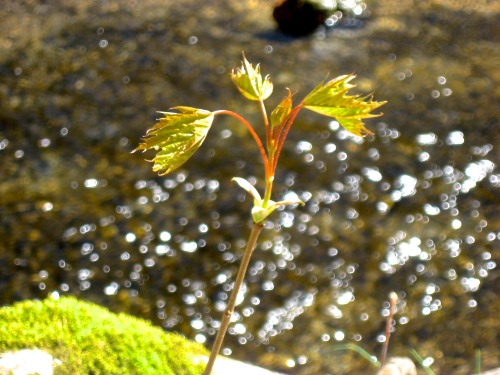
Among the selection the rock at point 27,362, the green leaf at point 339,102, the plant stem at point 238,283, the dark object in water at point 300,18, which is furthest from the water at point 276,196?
the green leaf at point 339,102

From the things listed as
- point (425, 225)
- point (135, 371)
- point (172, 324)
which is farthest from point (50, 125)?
point (135, 371)

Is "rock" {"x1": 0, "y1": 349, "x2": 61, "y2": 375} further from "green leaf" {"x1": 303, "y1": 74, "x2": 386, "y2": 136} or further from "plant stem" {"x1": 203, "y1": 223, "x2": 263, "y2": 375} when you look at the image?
"green leaf" {"x1": 303, "y1": 74, "x2": 386, "y2": 136}

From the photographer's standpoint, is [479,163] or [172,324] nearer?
[172,324]

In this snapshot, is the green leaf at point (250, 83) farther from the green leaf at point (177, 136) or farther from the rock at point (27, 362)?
the rock at point (27, 362)

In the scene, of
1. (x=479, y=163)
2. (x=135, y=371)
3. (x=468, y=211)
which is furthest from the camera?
(x=479, y=163)

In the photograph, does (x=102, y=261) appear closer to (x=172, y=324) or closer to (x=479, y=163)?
(x=172, y=324)
